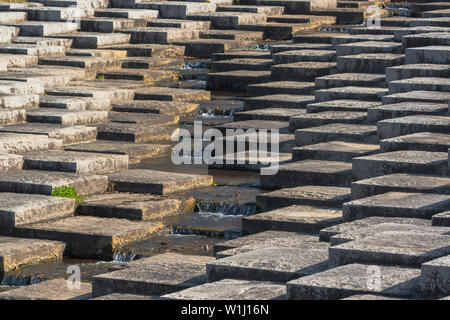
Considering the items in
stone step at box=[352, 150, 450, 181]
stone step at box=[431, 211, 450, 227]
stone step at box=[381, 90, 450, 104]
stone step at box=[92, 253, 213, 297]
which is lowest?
stone step at box=[92, 253, 213, 297]

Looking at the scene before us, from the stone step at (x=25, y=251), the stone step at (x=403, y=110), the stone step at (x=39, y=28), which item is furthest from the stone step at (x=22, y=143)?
the stone step at (x=39, y=28)

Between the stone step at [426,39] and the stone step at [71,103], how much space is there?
14.0 feet

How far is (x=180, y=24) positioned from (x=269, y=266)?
13.0 meters

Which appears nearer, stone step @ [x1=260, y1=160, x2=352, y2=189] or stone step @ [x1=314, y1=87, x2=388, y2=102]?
stone step @ [x1=260, y1=160, x2=352, y2=189]

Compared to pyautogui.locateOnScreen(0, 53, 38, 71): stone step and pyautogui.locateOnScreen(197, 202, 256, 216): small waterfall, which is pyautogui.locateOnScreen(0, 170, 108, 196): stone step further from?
pyautogui.locateOnScreen(0, 53, 38, 71): stone step

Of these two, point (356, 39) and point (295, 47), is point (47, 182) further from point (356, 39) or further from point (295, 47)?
point (295, 47)

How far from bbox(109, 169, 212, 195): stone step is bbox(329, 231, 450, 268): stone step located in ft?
13.5

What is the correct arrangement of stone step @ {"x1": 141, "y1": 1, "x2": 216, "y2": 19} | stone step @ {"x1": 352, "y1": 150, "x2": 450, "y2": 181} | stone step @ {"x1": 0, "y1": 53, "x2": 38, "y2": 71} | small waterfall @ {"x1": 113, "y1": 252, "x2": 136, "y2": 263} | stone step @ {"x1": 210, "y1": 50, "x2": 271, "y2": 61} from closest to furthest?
small waterfall @ {"x1": 113, "y1": 252, "x2": 136, "y2": 263} → stone step @ {"x1": 352, "y1": 150, "x2": 450, "y2": 181} → stone step @ {"x1": 0, "y1": 53, "x2": 38, "y2": 71} → stone step @ {"x1": 210, "y1": 50, "x2": 271, "y2": 61} → stone step @ {"x1": 141, "y1": 1, "x2": 216, "y2": 19}

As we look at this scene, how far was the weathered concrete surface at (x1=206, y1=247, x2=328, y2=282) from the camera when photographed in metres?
6.73

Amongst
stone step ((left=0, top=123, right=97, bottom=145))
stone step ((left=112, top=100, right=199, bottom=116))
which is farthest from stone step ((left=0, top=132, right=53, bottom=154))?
stone step ((left=112, top=100, right=199, bottom=116))

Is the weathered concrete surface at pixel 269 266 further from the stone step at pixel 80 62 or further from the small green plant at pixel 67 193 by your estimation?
the stone step at pixel 80 62

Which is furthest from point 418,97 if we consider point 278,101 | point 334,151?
point 278,101

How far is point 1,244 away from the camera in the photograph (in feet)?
29.7

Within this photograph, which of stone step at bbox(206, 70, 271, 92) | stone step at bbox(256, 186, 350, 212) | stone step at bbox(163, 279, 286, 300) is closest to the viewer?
stone step at bbox(163, 279, 286, 300)
